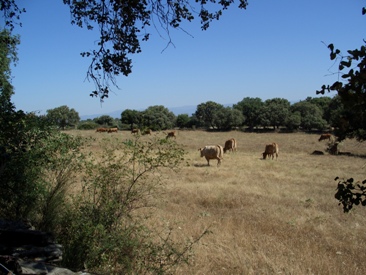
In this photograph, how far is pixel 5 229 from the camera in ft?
14.0

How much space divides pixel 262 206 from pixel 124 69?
322 inches

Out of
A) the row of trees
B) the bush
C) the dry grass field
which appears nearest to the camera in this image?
the bush

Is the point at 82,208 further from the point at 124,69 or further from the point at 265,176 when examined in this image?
the point at 265,176

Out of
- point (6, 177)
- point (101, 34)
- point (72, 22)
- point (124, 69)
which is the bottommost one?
point (6, 177)

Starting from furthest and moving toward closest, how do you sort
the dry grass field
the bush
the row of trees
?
the row of trees
the dry grass field
the bush

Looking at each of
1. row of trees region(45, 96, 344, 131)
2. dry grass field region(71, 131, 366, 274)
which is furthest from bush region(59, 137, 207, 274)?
row of trees region(45, 96, 344, 131)

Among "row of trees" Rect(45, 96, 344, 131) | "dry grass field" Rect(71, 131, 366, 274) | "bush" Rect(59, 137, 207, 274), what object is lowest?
"dry grass field" Rect(71, 131, 366, 274)

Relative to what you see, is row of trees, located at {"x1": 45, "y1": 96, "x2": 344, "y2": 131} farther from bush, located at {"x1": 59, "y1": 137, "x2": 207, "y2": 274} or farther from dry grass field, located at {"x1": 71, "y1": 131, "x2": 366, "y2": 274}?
bush, located at {"x1": 59, "y1": 137, "x2": 207, "y2": 274}

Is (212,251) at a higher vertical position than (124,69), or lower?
lower

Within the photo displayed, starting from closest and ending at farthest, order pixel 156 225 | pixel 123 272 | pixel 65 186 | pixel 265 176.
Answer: pixel 123 272, pixel 65 186, pixel 156 225, pixel 265 176

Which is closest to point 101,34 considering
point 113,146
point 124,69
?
point 124,69

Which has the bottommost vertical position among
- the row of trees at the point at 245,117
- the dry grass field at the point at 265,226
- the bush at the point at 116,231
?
the dry grass field at the point at 265,226

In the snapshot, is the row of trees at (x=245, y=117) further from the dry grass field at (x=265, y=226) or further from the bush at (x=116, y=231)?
the bush at (x=116, y=231)

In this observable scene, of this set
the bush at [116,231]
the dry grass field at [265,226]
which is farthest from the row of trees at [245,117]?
the bush at [116,231]
